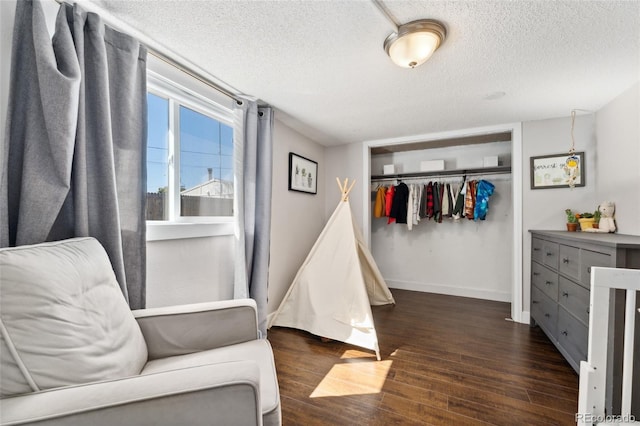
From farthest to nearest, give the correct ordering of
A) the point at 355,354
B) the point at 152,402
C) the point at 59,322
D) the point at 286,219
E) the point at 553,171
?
the point at 286,219, the point at 553,171, the point at 355,354, the point at 59,322, the point at 152,402

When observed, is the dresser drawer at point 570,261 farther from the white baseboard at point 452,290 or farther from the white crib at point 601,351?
the white baseboard at point 452,290

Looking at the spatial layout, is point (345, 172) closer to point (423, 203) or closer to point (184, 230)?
point (423, 203)

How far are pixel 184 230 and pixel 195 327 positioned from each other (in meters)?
0.79

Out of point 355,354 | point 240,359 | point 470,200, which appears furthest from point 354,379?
point 470,200

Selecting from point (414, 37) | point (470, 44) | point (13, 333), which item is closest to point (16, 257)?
point (13, 333)

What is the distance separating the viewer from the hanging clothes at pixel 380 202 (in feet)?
12.9

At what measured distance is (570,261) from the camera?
1867 mm

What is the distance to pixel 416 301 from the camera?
3459 mm

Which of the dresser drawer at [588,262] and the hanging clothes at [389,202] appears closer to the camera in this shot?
the dresser drawer at [588,262]

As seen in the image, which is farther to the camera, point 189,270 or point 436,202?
point 436,202

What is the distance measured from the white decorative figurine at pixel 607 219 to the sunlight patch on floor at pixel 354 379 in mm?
2126

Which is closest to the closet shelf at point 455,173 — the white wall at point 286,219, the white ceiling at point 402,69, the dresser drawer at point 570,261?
the white ceiling at point 402,69

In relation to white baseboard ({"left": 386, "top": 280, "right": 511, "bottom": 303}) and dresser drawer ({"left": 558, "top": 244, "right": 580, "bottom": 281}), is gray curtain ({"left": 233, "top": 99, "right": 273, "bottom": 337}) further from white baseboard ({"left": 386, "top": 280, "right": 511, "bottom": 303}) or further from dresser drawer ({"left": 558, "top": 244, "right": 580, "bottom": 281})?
white baseboard ({"left": 386, "top": 280, "right": 511, "bottom": 303})

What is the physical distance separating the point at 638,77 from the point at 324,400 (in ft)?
10.1
